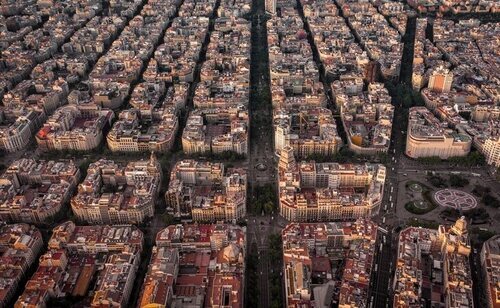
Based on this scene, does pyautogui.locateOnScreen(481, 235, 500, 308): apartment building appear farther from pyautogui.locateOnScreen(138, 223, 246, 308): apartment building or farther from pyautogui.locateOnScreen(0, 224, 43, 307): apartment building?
pyautogui.locateOnScreen(0, 224, 43, 307): apartment building

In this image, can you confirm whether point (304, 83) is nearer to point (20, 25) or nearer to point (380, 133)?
point (380, 133)

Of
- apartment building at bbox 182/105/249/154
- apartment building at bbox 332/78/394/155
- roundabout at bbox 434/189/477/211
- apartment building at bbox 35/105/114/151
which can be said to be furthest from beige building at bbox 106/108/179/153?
roundabout at bbox 434/189/477/211

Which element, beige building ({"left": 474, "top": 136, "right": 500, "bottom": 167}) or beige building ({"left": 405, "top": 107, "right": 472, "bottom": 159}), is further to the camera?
beige building ({"left": 405, "top": 107, "right": 472, "bottom": 159})

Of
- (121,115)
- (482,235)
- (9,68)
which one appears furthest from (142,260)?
(9,68)

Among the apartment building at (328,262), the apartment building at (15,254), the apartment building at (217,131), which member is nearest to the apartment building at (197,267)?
the apartment building at (328,262)

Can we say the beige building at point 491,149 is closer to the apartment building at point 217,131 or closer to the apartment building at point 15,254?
the apartment building at point 217,131

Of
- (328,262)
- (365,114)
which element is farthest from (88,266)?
(365,114)
